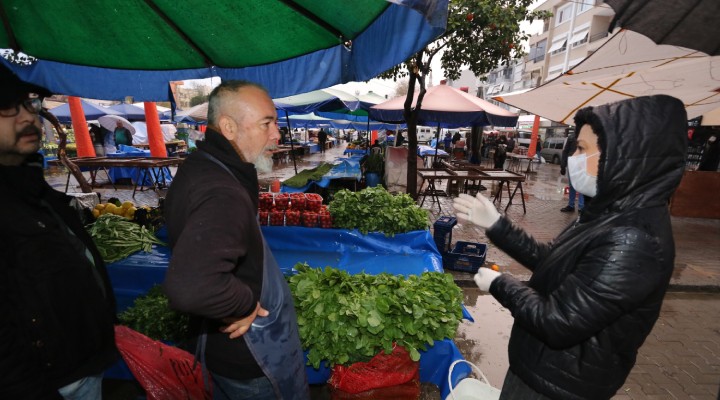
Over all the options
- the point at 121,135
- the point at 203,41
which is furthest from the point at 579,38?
the point at 203,41

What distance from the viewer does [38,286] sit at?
1389mm

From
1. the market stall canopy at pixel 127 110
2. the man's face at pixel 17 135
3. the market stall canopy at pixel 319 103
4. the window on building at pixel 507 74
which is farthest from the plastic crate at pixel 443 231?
the window on building at pixel 507 74

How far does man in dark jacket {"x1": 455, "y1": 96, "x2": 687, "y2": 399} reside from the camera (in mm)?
1268

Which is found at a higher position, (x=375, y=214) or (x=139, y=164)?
(x=139, y=164)

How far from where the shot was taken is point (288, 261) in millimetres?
4281

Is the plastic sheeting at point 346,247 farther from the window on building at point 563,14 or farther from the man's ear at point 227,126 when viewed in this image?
the window on building at point 563,14

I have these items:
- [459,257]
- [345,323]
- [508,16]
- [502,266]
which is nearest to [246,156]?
[345,323]

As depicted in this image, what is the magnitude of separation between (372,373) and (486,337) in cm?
211

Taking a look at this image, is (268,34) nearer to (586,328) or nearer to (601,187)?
(601,187)

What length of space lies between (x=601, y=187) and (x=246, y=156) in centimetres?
164

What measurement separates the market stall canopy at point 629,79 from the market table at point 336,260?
314cm

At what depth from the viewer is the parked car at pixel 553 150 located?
22.9 metres

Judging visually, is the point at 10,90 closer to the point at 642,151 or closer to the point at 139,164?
the point at 642,151

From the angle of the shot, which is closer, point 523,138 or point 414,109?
point 414,109
